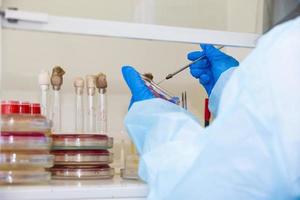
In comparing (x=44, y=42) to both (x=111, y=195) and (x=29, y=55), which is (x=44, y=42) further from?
(x=111, y=195)

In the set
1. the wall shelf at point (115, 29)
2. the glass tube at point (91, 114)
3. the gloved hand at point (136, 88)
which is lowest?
the glass tube at point (91, 114)

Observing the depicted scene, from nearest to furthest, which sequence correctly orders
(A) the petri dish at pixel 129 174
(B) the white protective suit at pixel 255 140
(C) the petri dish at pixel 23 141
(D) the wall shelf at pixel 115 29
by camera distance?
(B) the white protective suit at pixel 255 140 < (D) the wall shelf at pixel 115 29 < (C) the petri dish at pixel 23 141 < (A) the petri dish at pixel 129 174

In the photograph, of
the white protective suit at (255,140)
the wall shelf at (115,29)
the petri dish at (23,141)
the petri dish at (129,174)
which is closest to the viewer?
the white protective suit at (255,140)

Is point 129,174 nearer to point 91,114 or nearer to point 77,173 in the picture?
point 77,173

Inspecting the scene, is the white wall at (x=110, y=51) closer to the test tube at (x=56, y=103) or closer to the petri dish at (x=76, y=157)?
the test tube at (x=56, y=103)

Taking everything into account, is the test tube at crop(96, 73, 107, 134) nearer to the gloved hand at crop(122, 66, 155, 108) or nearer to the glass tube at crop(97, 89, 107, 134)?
the glass tube at crop(97, 89, 107, 134)

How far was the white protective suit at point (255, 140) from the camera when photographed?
1.87 feet

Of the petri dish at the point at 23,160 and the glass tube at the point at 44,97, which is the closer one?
the petri dish at the point at 23,160

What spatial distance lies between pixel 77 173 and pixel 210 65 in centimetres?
44

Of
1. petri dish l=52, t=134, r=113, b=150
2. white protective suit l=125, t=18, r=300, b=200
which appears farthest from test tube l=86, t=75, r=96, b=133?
white protective suit l=125, t=18, r=300, b=200

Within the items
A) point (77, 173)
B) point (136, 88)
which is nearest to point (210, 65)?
point (136, 88)

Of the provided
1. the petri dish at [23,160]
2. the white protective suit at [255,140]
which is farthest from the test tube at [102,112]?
the white protective suit at [255,140]

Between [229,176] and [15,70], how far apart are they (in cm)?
90

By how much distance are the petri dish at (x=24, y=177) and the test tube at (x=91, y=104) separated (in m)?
0.34
